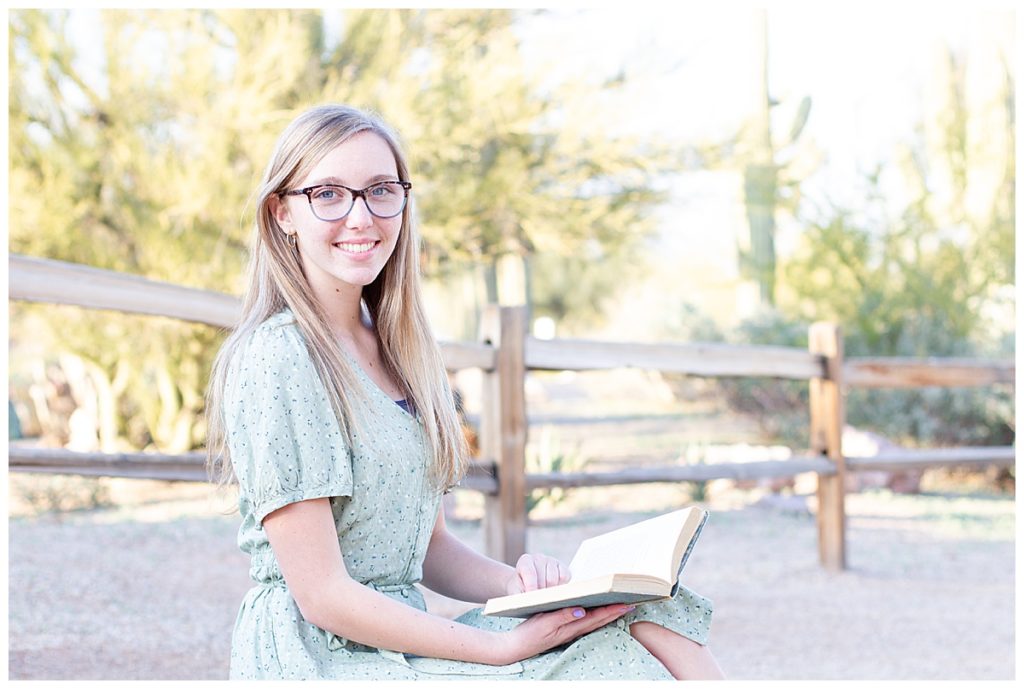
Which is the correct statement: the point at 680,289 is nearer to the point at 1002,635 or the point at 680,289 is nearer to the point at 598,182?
the point at 598,182

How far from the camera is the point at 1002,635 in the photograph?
16.0 ft

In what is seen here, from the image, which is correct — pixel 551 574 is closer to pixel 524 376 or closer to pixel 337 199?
pixel 337 199

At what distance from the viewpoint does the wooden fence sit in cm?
370

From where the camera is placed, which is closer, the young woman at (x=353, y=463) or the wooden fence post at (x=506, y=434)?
the young woman at (x=353, y=463)

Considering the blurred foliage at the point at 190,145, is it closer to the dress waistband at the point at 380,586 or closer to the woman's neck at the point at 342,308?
the woman's neck at the point at 342,308

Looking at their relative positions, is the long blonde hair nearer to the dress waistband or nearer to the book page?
the dress waistband

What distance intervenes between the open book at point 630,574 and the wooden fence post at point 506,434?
2.75m

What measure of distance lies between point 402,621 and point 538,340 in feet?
10.7

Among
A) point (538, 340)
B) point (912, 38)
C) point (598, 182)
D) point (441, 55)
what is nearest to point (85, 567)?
point (538, 340)

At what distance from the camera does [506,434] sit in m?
4.73

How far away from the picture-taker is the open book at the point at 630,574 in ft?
5.56

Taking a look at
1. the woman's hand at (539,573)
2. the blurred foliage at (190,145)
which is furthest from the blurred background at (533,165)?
the woman's hand at (539,573)

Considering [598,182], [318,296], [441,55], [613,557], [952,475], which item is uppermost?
[441,55]

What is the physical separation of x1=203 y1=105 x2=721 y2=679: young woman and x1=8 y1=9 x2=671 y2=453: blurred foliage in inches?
286
